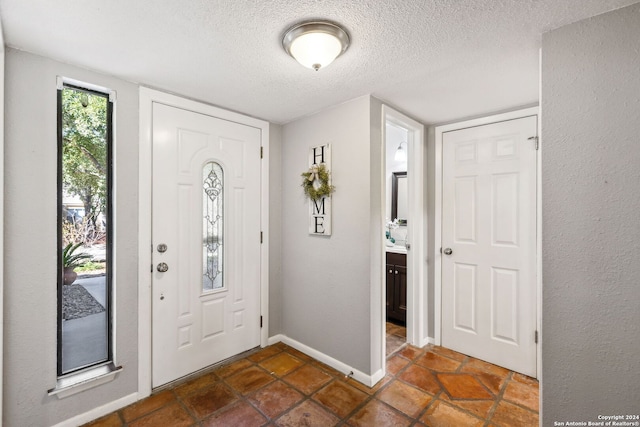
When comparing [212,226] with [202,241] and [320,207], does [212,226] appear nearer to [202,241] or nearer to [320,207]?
[202,241]

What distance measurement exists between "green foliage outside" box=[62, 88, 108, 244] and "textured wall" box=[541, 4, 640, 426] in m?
2.66

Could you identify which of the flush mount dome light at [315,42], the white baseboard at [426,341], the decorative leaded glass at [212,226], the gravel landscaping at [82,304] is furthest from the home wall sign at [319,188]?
the gravel landscaping at [82,304]

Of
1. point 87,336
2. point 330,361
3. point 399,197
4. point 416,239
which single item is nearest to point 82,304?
point 87,336

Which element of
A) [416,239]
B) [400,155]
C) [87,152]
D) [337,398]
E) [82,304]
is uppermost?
[400,155]

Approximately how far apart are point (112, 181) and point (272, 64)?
4.31 feet

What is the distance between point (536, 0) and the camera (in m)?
1.24

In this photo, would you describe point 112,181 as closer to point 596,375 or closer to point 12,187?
point 12,187

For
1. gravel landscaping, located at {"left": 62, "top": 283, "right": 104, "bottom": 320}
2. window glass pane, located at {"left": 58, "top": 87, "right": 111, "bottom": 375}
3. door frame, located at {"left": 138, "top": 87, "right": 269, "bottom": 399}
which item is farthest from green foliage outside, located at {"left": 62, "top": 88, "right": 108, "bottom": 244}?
gravel landscaping, located at {"left": 62, "top": 283, "right": 104, "bottom": 320}

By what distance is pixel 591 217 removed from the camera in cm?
132

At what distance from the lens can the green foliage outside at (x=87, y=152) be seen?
1989 mm

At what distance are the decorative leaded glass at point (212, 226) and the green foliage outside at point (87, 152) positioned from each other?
689 millimetres

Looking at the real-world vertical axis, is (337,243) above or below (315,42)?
below

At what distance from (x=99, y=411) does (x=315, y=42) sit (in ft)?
8.38

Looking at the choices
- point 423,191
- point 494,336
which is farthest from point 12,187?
point 494,336
